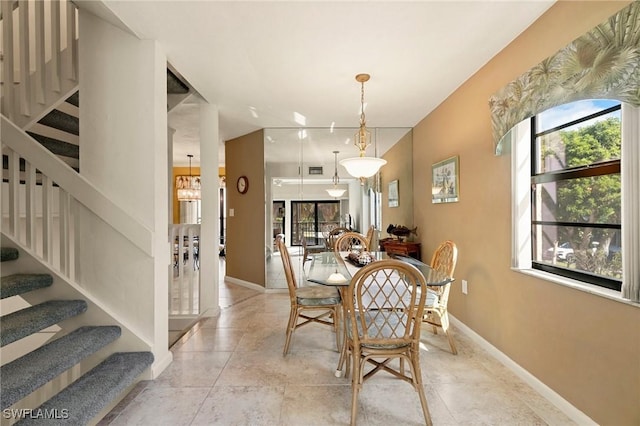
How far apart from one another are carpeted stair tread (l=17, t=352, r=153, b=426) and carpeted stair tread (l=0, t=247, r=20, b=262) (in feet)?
3.07

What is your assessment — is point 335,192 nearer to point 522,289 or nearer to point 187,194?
point 522,289

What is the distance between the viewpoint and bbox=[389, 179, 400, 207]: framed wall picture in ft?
16.0

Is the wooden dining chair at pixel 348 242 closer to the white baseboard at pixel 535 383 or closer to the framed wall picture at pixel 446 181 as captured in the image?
the framed wall picture at pixel 446 181

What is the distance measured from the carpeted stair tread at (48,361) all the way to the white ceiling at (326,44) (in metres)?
2.13

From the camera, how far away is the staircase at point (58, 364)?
1.46 m

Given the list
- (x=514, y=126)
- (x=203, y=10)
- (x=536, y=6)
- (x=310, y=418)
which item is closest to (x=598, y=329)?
(x=514, y=126)

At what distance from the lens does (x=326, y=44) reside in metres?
2.28

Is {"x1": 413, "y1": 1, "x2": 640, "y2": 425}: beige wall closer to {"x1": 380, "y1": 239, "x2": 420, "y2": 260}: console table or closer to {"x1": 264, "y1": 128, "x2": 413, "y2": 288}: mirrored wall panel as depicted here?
{"x1": 380, "y1": 239, "x2": 420, "y2": 260}: console table

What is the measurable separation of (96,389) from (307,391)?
1247mm

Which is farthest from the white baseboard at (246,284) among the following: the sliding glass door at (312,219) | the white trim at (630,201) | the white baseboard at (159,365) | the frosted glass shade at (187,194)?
the white trim at (630,201)

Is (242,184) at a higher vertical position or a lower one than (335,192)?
higher

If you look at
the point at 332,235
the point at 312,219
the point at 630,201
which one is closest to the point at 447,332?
the point at 630,201

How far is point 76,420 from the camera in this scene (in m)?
1.46

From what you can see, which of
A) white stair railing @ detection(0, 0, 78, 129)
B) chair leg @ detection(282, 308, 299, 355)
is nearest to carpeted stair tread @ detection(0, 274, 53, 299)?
white stair railing @ detection(0, 0, 78, 129)
